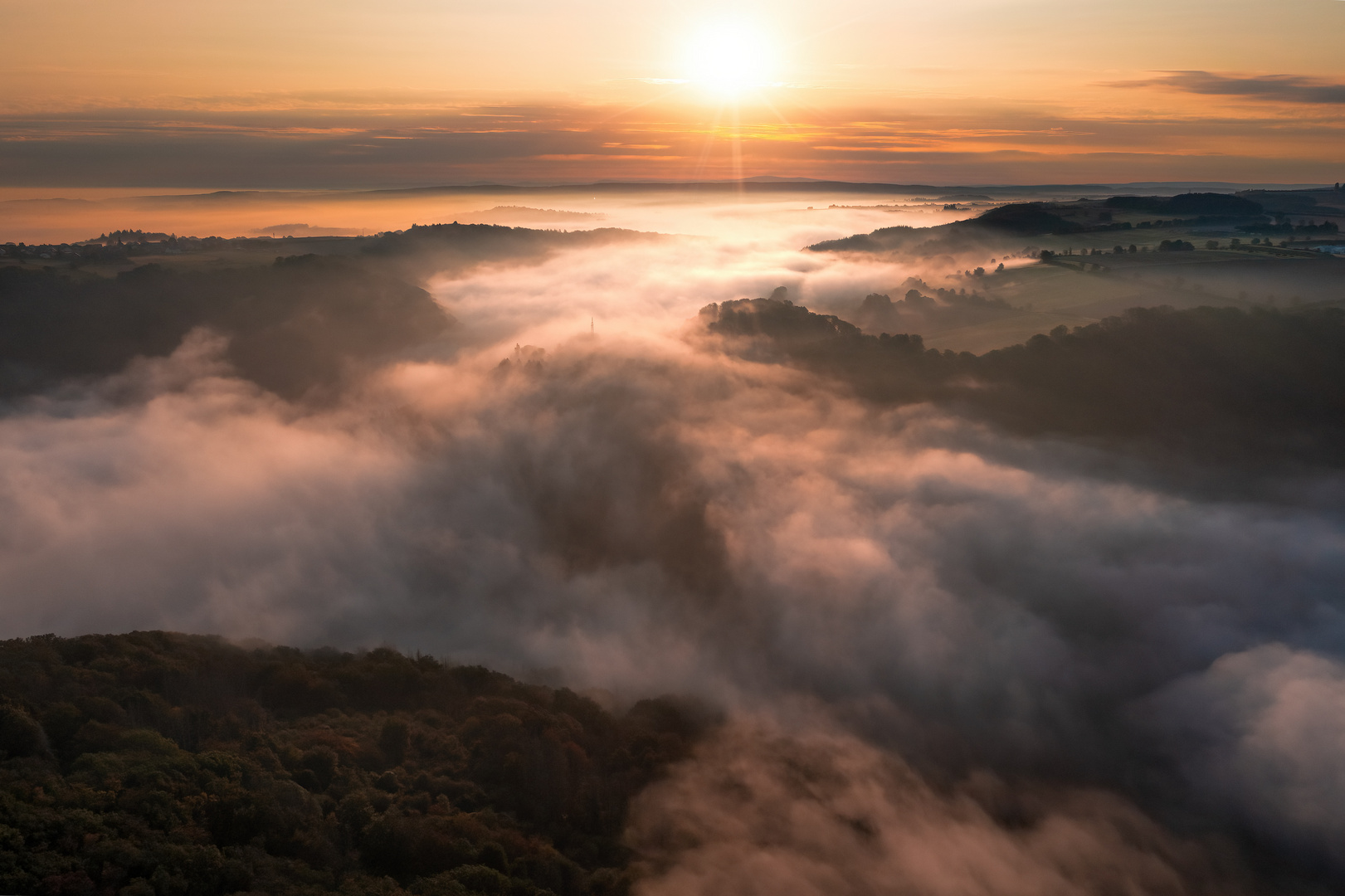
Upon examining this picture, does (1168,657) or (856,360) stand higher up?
(856,360)

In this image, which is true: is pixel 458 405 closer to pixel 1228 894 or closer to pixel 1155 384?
pixel 1155 384

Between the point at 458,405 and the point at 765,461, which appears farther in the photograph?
the point at 458,405

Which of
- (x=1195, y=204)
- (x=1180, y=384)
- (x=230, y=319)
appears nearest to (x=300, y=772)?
(x=1180, y=384)

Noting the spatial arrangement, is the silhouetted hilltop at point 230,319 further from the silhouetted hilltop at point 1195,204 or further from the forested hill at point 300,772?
the silhouetted hilltop at point 1195,204

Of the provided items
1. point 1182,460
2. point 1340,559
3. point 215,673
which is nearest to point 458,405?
point 215,673

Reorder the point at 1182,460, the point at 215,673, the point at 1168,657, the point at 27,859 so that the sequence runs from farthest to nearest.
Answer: the point at 1182,460
the point at 1168,657
the point at 215,673
the point at 27,859

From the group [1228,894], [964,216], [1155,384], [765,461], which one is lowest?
[1228,894]

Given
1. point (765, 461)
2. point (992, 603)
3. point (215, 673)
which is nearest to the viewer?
point (215, 673)

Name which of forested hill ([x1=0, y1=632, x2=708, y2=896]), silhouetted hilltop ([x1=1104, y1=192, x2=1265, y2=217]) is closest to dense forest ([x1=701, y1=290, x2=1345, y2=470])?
silhouetted hilltop ([x1=1104, y1=192, x2=1265, y2=217])

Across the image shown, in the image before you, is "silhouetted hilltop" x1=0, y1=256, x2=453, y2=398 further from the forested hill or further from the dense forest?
the dense forest
